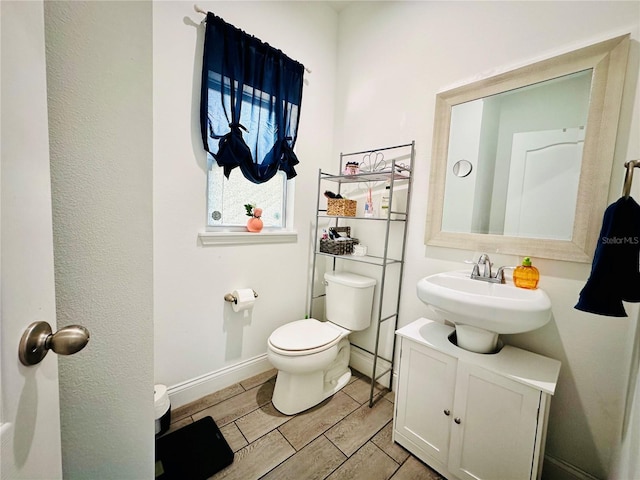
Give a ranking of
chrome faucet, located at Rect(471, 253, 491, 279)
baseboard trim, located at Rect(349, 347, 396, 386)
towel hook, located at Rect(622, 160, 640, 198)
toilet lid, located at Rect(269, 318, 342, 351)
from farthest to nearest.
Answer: baseboard trim, located at Rect(349, 347, 396, 386)
toilet lid, located at Rect(269, 318, 342, 351)
chrome faucet, located at Rect(471, 253, 491, 279)
towel hook, located at Rect(622, 160, 640, 198)

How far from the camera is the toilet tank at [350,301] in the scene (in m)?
1.78

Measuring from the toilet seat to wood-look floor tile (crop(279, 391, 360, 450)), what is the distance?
41 centimetres

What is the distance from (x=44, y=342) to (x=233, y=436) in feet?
4.30

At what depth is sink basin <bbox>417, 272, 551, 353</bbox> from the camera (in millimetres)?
953

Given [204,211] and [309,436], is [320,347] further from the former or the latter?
[204,211]

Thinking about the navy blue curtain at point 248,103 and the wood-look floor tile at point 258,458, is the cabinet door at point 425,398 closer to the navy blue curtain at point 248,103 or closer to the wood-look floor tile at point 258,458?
the wood-look floor tile at point 258,458

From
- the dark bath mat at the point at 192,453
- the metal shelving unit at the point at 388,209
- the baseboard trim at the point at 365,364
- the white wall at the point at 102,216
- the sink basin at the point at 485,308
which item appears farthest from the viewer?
the baseboard trim at the point at 365,364

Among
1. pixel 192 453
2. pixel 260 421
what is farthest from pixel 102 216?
pixel 260 421

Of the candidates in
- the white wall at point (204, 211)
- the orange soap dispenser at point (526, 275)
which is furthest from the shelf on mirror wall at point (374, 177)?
the orange soap dispenser at point (526, 275)

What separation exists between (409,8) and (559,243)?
1.67m

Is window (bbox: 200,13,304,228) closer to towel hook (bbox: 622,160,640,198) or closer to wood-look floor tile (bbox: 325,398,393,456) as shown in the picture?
wood-look floor tile (bbox: 325,398,393,456)

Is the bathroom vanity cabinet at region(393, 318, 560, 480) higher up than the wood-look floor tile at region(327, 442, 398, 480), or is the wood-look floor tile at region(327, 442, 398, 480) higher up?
the bathroom vanity cabinet at region(393, 318, 560, 480)

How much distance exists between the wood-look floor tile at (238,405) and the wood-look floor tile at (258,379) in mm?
40

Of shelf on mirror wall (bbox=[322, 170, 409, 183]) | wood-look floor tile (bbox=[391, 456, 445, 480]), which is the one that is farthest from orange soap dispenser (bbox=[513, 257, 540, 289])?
wood-look floor tile (bbox=[391, 456, 445, 480])
